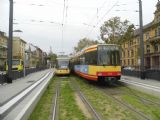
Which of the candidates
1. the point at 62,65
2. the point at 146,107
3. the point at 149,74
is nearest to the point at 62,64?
the point at 62,65

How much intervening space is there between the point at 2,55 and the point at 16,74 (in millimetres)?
58675

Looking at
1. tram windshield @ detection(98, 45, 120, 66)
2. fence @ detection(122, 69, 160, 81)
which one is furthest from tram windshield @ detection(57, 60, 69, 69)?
tram windshield @ detection(98, 45, 120, 66)

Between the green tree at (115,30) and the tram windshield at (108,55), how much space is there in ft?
72.3

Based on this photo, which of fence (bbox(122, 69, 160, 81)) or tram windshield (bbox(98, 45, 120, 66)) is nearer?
tram windshield (bbox(98, 45, 120, 66))

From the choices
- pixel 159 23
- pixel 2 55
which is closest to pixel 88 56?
pixel 159 23

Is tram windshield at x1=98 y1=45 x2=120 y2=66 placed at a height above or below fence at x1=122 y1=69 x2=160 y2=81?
above

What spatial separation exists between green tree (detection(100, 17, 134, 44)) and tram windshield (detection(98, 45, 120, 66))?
868 inches

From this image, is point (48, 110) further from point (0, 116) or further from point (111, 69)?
point (111, 69)

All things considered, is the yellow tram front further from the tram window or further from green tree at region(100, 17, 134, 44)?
the tram window

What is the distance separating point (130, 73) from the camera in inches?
1266

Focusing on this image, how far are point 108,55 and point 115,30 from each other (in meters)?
23.1

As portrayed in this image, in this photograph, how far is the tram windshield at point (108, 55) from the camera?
904 inches

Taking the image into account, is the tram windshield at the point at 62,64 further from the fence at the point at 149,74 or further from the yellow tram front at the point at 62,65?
the fence at the point at 149,74

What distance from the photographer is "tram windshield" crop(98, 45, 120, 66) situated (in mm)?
22953
